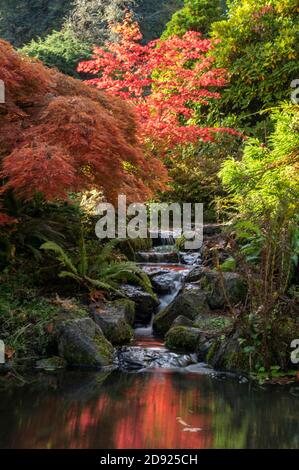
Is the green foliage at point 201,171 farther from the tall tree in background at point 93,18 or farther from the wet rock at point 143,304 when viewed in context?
the tall tree in background at point 93,18

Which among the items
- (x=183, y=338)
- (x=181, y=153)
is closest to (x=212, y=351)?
(x=183, y=338)

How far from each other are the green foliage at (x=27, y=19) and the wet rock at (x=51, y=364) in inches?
719

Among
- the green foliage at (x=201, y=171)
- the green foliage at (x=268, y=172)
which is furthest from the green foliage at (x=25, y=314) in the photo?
the green foliage at (x=201, y=171)

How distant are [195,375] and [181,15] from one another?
12449 millimetres

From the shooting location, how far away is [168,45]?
12.1m

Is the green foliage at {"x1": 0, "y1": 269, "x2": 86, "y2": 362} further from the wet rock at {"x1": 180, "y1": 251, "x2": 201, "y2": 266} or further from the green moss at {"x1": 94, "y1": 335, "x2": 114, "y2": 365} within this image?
the wet rock at {"x1": 180, "y1": 251, "x2": 201, "y2": 266}

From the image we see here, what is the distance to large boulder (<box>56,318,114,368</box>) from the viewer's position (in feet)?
19.6

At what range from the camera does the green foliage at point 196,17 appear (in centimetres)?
1557

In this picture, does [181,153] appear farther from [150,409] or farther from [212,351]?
[150,409]

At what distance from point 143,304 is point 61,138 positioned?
3.02 m

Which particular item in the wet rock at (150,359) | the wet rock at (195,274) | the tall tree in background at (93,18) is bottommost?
the wet rock at (150,359)

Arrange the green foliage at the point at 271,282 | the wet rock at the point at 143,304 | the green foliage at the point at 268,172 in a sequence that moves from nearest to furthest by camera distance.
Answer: the green foliage at the point at 271,282 → the wet rock at the point at 143,304 → the green foliage at the point at 268,172

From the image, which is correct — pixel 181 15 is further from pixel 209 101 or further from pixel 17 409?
pixel 17 409
